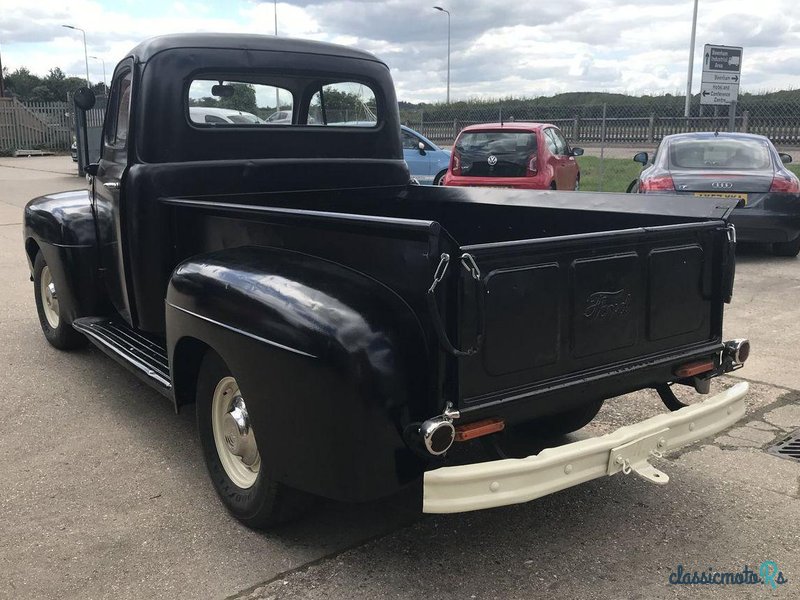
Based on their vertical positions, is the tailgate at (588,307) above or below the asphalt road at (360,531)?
above

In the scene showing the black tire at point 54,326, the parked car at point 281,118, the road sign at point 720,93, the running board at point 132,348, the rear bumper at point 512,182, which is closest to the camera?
the running board at point 132,348

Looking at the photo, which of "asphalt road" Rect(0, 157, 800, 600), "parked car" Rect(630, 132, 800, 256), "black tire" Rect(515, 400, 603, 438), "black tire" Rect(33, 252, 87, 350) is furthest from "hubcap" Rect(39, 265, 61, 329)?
"parked car" Rect(630, 132, 800, 256)

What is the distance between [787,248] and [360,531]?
7692 mm

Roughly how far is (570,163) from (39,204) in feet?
30.4

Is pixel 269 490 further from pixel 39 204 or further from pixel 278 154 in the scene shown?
pixel 39 204

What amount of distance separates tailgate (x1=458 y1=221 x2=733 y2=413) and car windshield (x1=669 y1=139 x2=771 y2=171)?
6238mm

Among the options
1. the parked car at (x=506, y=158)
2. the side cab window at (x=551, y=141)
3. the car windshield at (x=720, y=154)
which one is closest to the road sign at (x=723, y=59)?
the side cab window at (x=551, y=141)

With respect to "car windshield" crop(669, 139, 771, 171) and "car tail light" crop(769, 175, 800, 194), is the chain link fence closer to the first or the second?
"car windshield" crop(669, 139, 771, 171)

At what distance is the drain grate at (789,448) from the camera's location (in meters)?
3.83

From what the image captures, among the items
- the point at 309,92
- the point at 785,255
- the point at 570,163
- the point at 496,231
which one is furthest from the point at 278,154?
the point at 570,163

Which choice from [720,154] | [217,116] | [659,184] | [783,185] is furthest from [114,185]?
[720,154]

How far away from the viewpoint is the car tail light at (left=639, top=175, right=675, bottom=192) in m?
8.55

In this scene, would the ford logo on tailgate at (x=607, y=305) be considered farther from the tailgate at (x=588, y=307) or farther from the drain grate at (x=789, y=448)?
the drain grate at (x=789, y=448)

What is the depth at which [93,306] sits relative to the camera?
4.79 m
